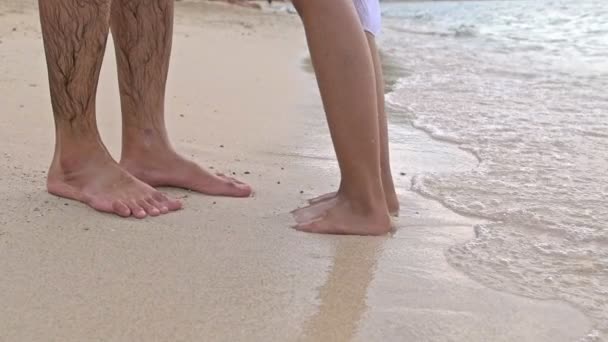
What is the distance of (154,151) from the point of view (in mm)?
2150

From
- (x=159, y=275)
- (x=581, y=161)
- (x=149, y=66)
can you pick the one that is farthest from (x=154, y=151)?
(x=581, y=161)

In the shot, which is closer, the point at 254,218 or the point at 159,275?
the point at 159,275

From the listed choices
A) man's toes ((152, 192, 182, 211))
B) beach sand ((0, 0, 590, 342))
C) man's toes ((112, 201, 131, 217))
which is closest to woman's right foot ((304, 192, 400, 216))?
beach sand ((0, 0, 590, 342))

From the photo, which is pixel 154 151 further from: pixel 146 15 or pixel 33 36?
pixel 33 36

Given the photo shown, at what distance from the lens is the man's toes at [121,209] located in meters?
1.79

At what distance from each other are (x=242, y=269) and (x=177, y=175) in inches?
24.6

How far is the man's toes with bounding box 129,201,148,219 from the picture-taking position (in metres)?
1.80

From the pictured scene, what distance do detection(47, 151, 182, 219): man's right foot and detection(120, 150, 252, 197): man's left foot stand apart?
17 cm

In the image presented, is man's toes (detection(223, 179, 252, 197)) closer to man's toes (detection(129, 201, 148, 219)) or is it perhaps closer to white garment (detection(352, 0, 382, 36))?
man's toes (detection(129, 201, 148, 219))

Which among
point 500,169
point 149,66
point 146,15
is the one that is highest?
point 146,15

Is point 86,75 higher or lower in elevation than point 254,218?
higher

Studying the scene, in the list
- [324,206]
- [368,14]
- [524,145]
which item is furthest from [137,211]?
[524,145]

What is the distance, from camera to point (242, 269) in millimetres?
1544

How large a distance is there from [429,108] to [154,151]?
5.68 feet
